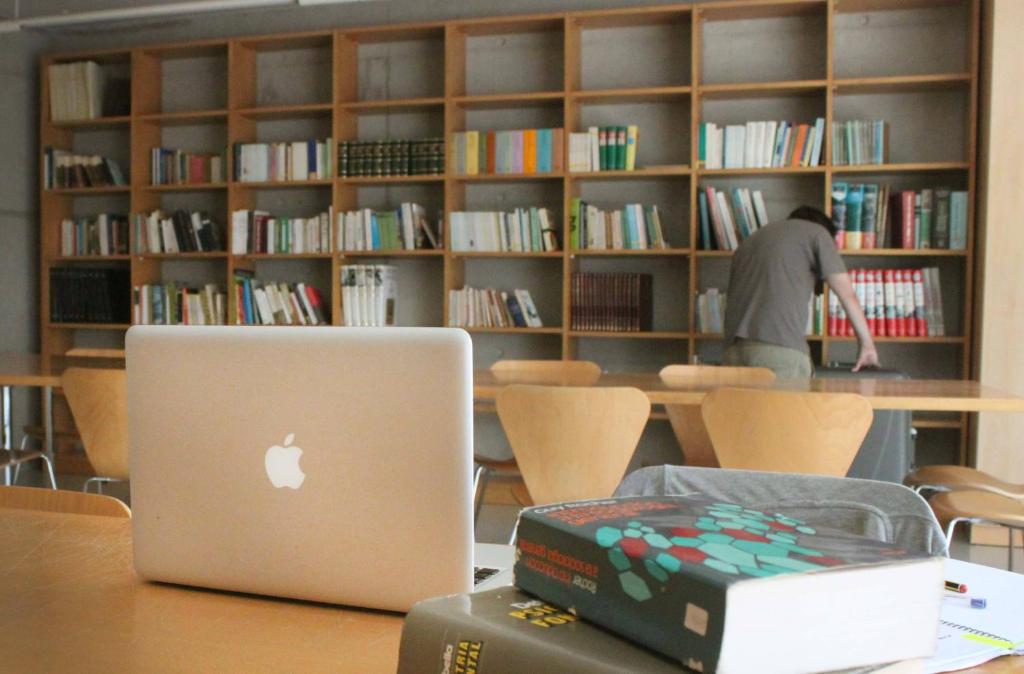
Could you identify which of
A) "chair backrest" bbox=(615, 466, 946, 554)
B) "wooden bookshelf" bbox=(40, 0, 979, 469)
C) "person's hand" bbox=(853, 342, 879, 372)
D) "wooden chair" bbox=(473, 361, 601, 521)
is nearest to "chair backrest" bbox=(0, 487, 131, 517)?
"chair backrest" bbox=(615, 466, 946, 554)

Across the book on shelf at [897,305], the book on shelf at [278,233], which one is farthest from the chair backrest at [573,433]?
the book on shelf at [278,233]

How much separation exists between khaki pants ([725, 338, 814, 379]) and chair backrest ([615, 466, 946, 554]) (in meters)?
3.29

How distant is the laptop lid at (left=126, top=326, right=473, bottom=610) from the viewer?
0.93 metres

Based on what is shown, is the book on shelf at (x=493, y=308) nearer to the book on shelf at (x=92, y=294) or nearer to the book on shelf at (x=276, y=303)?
the book on shelf at (x=276, y=303)

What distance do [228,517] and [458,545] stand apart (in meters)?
0.27

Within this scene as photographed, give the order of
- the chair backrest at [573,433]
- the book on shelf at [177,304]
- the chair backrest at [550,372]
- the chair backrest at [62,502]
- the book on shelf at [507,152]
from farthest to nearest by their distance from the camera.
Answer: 1. the book on shelf at [177,304]
2. the book on shelf at [507,152]
3. the chair backrest at [550,372]
4. the chair backrest at [573,433]
5. the chair backrest at [62,502]

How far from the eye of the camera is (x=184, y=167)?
5840mm

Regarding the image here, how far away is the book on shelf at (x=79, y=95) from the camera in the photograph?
5941 mm

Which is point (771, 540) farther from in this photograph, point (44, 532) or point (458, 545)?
point (44, 532)

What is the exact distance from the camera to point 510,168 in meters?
5.22

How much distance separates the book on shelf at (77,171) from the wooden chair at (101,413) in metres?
2.92

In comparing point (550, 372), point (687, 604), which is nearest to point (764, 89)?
point (550, 372)

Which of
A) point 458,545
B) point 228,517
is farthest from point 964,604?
point 228,517

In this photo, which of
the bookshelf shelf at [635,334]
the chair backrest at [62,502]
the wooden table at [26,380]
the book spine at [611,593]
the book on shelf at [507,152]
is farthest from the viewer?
the book on shelf at [507,152]
